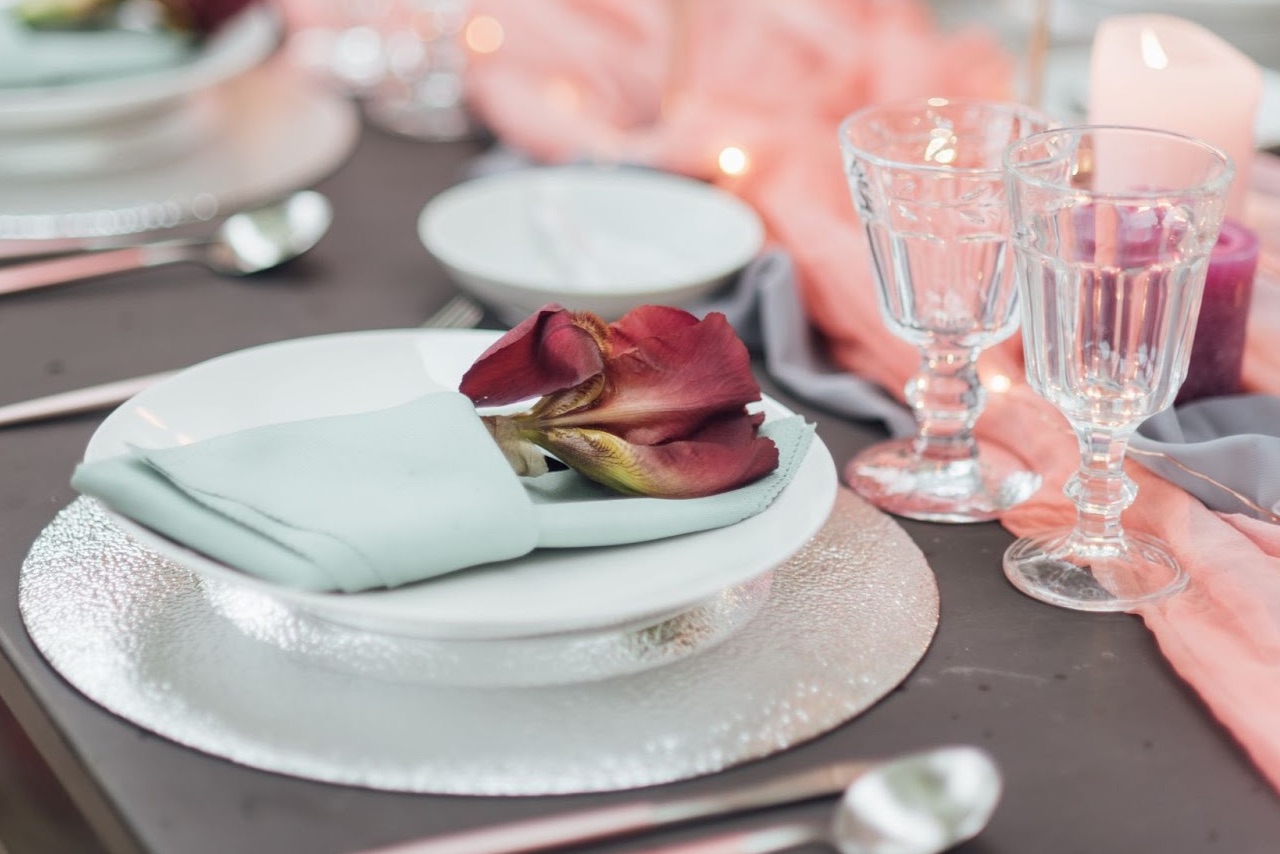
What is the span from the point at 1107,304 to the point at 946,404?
14 cm

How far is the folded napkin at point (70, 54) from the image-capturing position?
98cm

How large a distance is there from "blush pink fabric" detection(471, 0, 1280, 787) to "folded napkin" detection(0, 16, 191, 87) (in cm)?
24

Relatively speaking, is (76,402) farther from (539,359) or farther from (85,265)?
(539,359)

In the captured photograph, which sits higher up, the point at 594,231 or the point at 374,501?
the point at 374,501

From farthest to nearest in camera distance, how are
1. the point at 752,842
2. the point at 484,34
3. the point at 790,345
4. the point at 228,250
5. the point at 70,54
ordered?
1. the point at 484,34
2. the point at 70,54
3. the point at 228,250
4. the point at 790,345
5. the point at 752,842

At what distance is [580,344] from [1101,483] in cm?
21

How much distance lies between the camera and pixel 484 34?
114cm

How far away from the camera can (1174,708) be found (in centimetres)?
50

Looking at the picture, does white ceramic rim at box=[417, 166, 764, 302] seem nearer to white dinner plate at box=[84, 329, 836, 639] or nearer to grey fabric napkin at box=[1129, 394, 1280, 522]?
white dinner plate at box=[84, 329, 836, 639]

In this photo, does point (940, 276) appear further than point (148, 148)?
No

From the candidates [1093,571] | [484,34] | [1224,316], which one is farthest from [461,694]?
[484,34]

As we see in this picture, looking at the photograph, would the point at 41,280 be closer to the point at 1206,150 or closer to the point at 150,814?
the point at 150,814

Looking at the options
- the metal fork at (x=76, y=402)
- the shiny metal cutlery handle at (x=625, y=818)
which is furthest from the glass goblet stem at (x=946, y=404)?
the metal fork at (x=76, y=402)

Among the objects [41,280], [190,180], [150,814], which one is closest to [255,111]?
[190,180]
